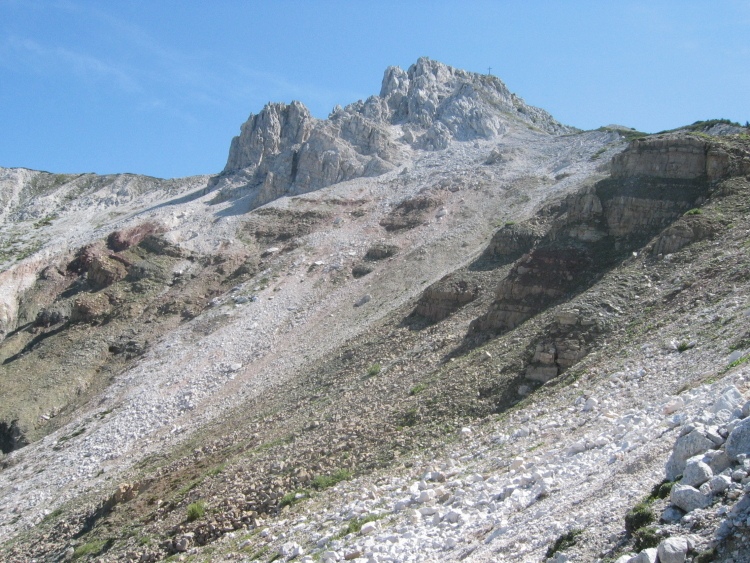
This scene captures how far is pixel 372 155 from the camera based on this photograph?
72.6 metres

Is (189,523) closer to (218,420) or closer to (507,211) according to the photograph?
(218,420)

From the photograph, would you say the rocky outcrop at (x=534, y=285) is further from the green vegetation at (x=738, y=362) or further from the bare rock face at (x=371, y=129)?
the bare rock face at (x=371, y=129)

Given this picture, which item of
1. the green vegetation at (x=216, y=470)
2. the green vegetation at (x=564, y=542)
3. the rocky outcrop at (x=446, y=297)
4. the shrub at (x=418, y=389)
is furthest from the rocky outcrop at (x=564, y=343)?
the green vegetation at (x=564, y=542)

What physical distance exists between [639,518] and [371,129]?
6872 centimetres

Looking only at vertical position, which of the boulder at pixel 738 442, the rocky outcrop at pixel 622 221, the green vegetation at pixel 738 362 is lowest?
the boulder at pixel 738 442

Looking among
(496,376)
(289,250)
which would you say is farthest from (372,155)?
(496,376)

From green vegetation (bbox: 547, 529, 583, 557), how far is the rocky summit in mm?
59

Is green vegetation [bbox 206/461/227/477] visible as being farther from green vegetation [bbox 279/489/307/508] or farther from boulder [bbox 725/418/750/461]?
boulder [bbox 725/418/750/461]

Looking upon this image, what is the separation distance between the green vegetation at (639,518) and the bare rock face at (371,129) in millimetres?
62083

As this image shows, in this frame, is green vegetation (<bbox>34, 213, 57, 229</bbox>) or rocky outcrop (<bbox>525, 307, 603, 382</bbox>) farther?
green vegetation (<bbox>34, 213, 57, 229</bbox>)

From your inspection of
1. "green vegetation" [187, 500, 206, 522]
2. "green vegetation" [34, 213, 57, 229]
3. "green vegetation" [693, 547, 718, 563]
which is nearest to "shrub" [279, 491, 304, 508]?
"green vegetation" [187, 500, 206, 522]

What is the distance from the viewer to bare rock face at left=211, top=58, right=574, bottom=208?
71.1 m

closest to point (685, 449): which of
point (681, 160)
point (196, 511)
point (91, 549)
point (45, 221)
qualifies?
point (196, 511)

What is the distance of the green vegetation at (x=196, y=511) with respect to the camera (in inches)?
808
